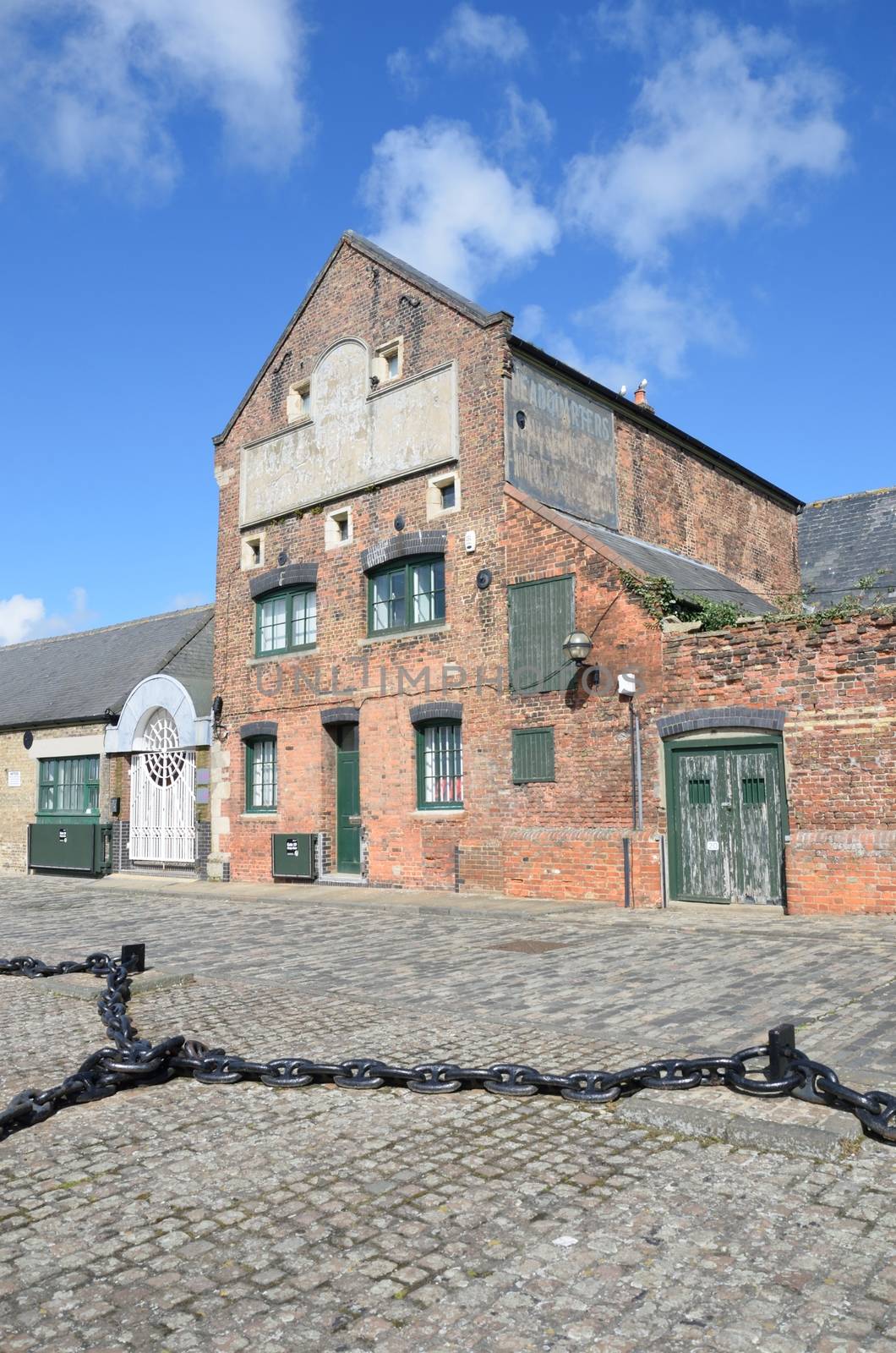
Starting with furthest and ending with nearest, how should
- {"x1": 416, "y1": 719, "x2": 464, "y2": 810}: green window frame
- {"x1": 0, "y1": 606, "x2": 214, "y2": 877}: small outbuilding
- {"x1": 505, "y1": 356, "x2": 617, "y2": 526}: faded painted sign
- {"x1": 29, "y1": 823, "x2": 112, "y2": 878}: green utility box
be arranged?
{"x1": 29, "y1": 823, "x2": 112, "y2": 878}: green utility box < {"x1": 0, "y1": 606, "x2": 214, "y2": 877}: small outbuilding < {"x1": 416, "y1": 719, "x2": 464, "y2": 810}: green window frame < {"x1": 505, "y1": 356, "x2": 617, "y2": 526}: faded painted sign

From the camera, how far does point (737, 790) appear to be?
13039mm

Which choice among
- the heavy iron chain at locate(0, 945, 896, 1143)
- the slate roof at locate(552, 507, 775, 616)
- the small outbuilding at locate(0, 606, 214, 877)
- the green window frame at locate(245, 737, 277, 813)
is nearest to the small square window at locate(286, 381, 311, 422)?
the small outbuilding at locate(0, 606, 214, 877)

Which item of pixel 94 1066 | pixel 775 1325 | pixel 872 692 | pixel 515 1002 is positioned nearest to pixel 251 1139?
pixel 94 1066

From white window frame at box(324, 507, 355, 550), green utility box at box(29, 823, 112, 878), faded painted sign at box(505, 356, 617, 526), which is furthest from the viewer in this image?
green utility box at box(29, 823, 112, 878)

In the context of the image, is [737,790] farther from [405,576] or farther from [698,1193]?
[698,1193]

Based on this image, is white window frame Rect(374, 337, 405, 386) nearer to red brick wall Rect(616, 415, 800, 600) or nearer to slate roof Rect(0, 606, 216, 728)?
red brick wall Rect(616, 415, 800, 600)

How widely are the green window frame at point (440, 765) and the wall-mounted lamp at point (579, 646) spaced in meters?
2.68

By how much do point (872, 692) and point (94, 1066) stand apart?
31.5ft

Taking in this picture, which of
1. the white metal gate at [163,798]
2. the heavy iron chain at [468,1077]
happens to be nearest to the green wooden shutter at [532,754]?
the white metal gate at [163,798]

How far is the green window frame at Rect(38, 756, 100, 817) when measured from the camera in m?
22.1

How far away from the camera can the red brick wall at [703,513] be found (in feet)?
60.2

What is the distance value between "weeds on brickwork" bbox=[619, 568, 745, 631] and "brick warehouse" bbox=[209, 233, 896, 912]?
101mm

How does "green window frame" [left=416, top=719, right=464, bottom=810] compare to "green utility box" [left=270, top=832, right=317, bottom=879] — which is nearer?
"green window frame" [left=416, top=719, right=464, bottom=810]

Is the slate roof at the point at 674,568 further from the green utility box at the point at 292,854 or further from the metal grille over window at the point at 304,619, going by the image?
the green utility box at the point at 292,854
